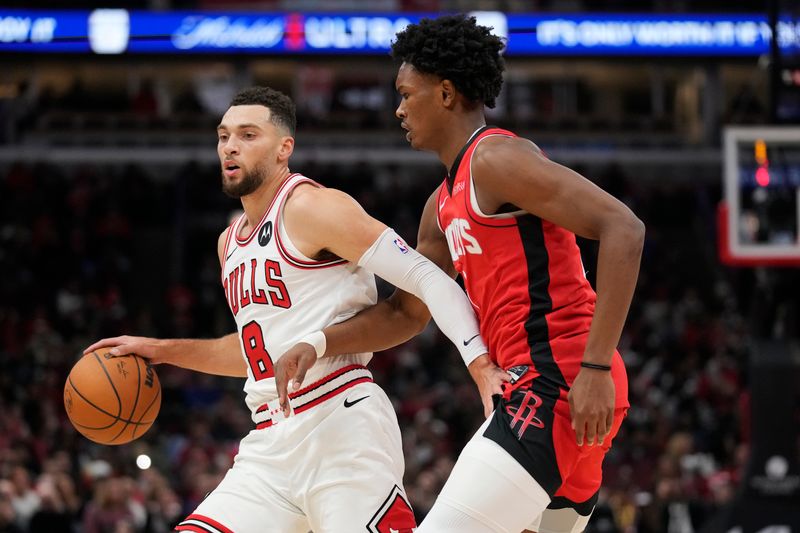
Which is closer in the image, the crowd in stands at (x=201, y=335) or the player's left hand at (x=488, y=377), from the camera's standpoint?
the player's left hand at (x=488, y=377)

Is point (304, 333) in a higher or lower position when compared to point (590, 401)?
higher

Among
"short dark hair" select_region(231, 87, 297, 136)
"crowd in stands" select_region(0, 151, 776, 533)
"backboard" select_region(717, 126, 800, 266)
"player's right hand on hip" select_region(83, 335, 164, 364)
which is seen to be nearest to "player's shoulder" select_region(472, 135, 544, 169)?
"short dark hair" select_region(231, 87, 297, 136)

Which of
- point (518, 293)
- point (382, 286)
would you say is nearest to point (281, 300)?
point (518, 293)

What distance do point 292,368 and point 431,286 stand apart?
58 centimetres

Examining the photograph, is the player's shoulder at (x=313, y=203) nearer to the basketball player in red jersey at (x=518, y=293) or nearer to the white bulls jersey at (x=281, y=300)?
the white bulls jersey at (x=281, y=300)

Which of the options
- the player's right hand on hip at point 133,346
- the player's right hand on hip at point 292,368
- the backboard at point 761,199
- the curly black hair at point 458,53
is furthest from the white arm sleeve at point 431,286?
the backboard at point 761,199

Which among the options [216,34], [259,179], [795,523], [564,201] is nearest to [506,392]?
[564,201]

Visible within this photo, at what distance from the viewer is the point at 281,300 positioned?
4.55 m

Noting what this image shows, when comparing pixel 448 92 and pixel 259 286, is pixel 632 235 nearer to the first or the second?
pixel 448 92

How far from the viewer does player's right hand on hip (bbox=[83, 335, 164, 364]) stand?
4.80 metres

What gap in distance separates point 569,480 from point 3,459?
8861 mm

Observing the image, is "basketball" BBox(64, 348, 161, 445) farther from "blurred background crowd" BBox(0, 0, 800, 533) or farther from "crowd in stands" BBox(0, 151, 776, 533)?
"crowd in stands" BBox(0, 151, 776, 533)

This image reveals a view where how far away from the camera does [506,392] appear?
3.96 meters

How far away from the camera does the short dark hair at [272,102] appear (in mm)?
4852
